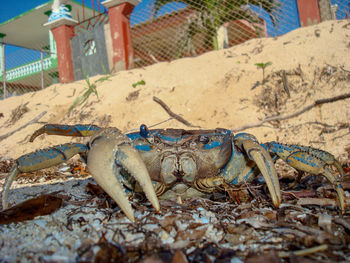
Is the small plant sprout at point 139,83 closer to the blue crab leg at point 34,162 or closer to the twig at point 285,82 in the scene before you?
the twig at point 285,82

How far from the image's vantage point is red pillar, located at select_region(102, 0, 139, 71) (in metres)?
7.53

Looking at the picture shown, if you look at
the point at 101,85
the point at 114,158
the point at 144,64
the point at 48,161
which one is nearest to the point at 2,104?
the point at 101,85

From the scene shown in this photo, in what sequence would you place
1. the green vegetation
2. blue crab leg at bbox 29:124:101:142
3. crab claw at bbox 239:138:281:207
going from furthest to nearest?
1. the green vegetation
2. blue crab leg at bbox 29:124:101:142
3. crab claw at bbox 239:138:281:207

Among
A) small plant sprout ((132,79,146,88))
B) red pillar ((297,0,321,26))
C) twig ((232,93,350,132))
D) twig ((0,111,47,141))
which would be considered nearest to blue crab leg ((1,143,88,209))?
twig ((232,93,350,132))

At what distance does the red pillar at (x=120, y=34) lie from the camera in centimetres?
753

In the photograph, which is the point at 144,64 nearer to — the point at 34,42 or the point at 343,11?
the point at 343,11

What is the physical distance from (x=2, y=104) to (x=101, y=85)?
154 inches

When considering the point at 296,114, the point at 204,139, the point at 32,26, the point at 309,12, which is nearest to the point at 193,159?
the point at 204,139

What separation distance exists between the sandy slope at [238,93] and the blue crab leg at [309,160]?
200 cm

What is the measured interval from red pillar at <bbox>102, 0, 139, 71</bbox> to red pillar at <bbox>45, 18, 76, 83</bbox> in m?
1.77

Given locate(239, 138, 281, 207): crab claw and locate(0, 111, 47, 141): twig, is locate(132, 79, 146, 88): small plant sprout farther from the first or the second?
locate(239, 138, 281, 207): crab claw

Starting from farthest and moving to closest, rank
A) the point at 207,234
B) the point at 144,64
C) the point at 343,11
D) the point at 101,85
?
1. the point at 144,64
2. the point at 101,85
3. the point at 343,11
4. the point at 207,234

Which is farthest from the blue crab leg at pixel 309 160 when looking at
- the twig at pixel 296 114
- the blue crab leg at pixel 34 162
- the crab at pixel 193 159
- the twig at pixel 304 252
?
the twig at pixel 296 114

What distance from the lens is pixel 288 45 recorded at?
18.7 feet
